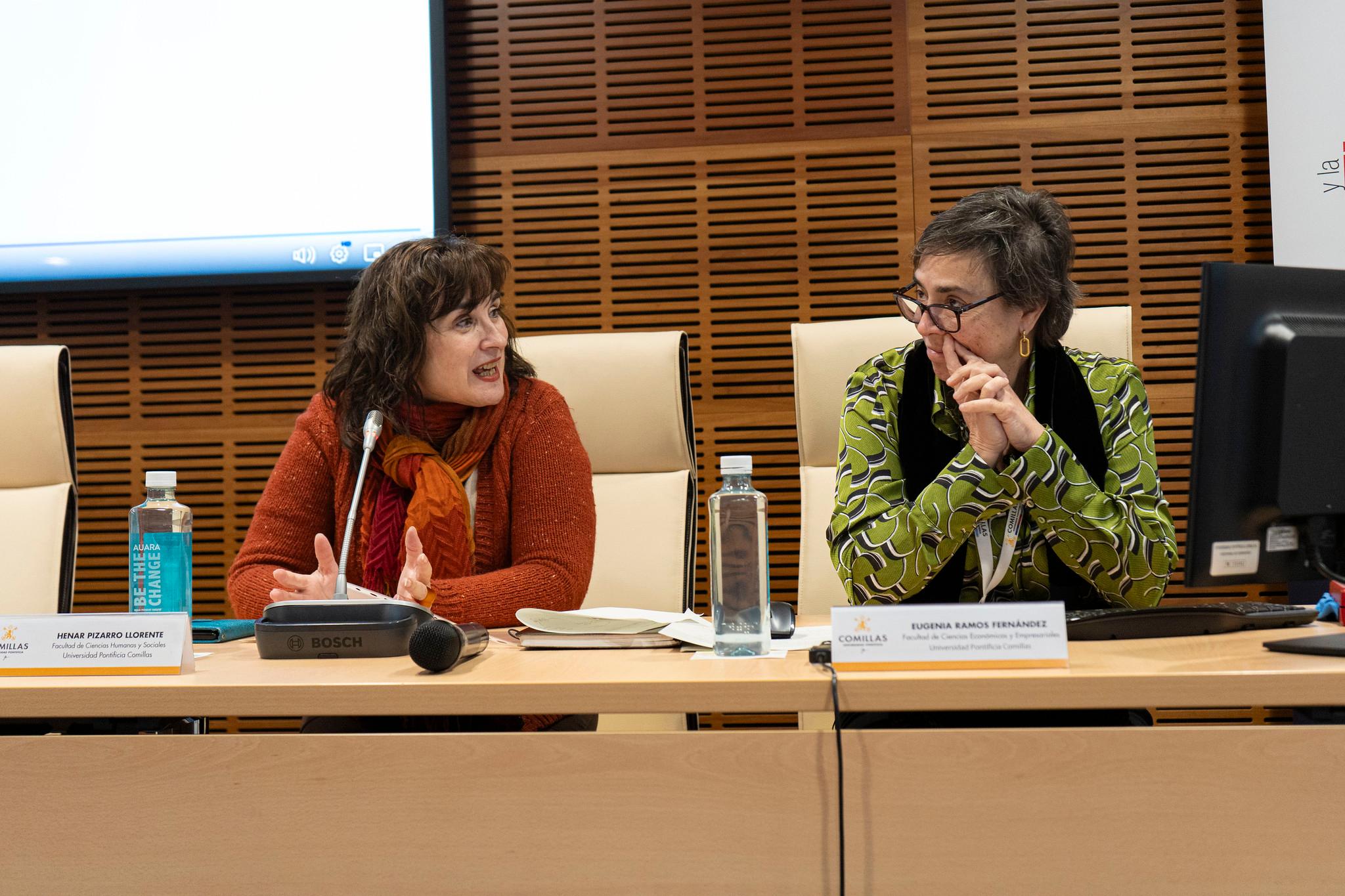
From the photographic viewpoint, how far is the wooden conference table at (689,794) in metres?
0.87

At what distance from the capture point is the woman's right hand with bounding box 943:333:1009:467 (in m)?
1.47

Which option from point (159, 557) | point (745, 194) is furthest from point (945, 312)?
point (745, 194)

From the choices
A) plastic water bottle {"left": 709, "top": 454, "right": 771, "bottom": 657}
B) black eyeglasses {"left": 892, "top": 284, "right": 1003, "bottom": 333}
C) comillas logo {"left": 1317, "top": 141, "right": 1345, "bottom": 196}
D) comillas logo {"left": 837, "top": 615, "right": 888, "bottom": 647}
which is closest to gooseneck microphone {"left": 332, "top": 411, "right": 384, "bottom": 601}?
plastic water bottle {"left": 709, "top": 454, "right": 771, "bottom": 657}

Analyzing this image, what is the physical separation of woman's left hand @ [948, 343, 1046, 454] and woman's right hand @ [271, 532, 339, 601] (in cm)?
88

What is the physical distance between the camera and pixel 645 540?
2039 millimetres

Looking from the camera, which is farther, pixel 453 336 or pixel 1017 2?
pixel 1017 2

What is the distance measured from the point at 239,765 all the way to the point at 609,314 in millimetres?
2178

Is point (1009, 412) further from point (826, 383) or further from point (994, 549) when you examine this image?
point (826, 383)

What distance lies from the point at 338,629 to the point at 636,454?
98 centimetres

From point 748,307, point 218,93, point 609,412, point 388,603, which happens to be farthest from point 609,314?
point 388,603

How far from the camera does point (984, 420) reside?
147cm

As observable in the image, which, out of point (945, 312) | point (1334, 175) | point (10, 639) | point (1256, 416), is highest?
point (1334, 175)

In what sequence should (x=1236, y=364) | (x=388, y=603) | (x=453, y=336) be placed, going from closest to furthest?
(x=1236, y=364)
(x=388, y=603)
(x=453, y=336)

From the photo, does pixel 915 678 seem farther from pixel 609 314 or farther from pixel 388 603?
pixel 609 314
